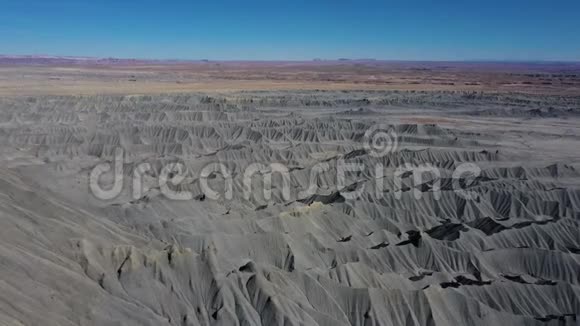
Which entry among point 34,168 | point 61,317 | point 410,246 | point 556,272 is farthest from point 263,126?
point 61,317

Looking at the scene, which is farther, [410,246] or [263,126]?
[263,126]

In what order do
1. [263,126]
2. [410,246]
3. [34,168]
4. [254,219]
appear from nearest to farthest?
[410,246], [254,219], [34,168], [263,126]

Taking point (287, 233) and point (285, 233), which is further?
point (287, 233)

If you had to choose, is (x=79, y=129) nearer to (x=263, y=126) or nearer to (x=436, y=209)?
(x=263, y=126)
